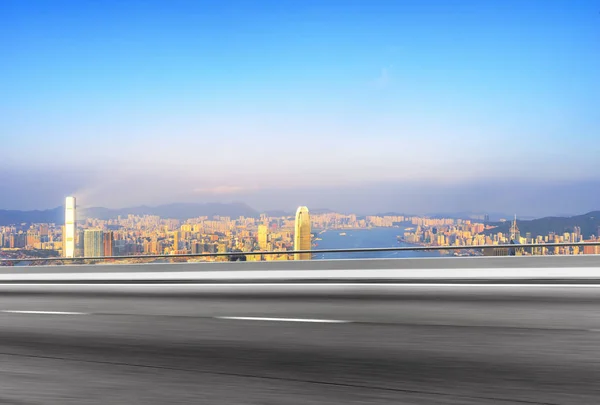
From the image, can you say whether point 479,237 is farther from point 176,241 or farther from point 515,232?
point 176,241

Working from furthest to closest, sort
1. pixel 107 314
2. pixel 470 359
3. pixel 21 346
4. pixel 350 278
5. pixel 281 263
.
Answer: pixel 281 263, pixel 350 278, pixel 107 314, pixel 21 346, pixel 470 359

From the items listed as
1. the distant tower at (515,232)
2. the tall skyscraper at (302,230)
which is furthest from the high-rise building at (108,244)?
the distant tower at (515,232)

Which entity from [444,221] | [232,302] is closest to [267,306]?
[232,302]

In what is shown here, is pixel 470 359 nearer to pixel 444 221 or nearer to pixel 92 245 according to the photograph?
pixel 444 221

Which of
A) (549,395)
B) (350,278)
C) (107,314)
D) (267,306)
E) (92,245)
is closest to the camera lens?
(549,395)

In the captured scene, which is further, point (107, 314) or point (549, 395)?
point (107, 314)

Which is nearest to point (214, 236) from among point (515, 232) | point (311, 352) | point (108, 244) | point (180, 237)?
point (180, 237)
